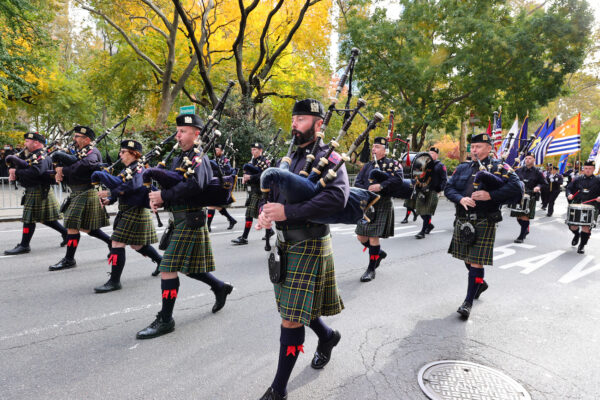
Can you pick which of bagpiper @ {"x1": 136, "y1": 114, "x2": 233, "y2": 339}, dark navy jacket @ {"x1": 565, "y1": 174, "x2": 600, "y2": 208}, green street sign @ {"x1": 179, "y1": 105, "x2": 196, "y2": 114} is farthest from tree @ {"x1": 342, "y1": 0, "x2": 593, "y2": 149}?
bagpiper @ {"x1": 136, "y1": 114, "x2": 233, "y2": 339}

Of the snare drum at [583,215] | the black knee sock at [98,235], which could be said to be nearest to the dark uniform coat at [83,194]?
the black knee sock at [98,235]

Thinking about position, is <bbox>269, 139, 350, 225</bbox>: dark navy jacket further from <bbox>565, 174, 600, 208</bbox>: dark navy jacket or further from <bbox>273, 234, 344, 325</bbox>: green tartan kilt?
<bbox>565, 174, 600, 208</bbox>: dark navy jacket

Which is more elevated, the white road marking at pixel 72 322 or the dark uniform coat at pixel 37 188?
the dark uniform coat at pixel 37 188

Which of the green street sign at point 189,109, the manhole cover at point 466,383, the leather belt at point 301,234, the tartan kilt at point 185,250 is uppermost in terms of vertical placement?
the green street sign at point 189,109

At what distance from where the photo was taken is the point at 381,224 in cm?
542

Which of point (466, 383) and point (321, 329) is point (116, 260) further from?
point (466, 383)

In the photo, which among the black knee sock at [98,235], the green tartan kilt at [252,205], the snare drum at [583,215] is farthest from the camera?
the snare drum at [583,215]

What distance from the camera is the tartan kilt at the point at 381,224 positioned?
5.34 meters

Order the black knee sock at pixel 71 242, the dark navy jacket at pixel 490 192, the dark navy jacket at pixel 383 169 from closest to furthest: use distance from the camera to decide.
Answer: the dark navy jacket at pixel 490 192
the black knee sock at pixel 71 242
the dark navy jacket at pixel 383 169

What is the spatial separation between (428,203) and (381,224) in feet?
13.2

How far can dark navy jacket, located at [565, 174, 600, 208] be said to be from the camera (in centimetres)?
820

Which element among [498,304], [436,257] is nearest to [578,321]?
[498,304]

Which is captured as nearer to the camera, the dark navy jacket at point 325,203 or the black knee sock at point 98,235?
the dark navy jacket at point 325,203

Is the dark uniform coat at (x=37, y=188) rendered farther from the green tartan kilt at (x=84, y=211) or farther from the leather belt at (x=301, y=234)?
the leather belt at (x=301, y=234)
